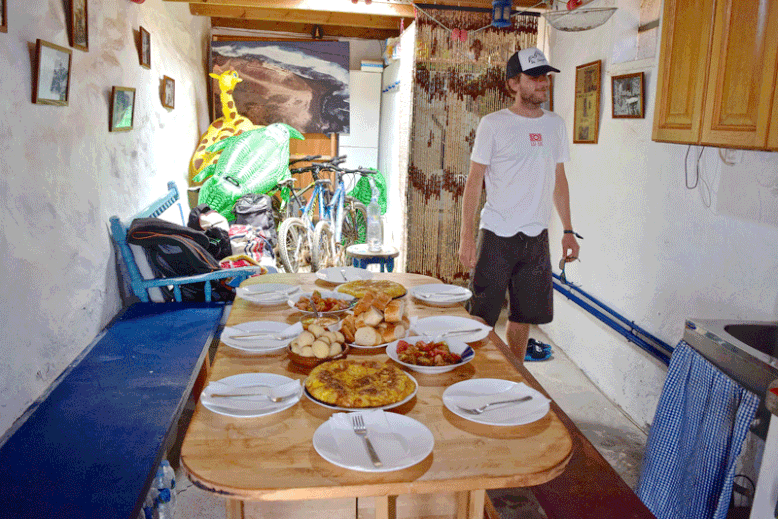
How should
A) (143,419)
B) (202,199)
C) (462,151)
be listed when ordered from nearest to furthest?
(143,419)
(462,151)
(202,199)

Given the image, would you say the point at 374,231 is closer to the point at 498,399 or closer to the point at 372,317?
the point at 372,317

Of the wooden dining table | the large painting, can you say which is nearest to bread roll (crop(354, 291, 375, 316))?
the wooden dining table

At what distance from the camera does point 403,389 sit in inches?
50.6

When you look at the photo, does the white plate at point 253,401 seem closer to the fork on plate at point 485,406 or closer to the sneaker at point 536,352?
the fork on plate at point 485,406

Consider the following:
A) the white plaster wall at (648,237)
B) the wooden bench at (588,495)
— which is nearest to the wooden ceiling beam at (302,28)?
the white plaster wall at (648,237)

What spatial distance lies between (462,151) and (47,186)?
9.56 feet

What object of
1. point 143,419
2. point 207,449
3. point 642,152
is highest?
point 642,152

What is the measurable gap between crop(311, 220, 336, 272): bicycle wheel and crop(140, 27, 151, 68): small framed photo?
74.4 inches

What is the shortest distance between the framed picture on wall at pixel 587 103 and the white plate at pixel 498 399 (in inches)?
101

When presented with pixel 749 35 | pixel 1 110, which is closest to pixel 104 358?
pixel 1 110

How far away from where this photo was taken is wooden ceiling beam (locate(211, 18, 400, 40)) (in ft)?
22.4

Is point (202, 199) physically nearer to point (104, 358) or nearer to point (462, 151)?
point (462, 151)

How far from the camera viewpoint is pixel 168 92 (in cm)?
445

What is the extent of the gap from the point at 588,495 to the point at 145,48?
3.74m
